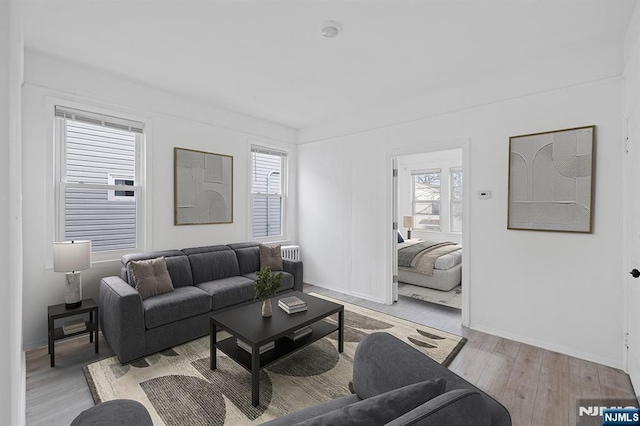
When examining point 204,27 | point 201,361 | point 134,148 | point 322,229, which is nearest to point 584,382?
point 201,361

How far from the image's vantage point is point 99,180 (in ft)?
10.8

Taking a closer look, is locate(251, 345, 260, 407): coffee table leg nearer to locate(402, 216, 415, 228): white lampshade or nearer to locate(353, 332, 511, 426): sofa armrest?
locate(353, 332, 511, 426): sofa armrest

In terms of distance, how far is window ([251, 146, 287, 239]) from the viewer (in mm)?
4840

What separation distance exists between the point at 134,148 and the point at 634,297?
5.01 meters

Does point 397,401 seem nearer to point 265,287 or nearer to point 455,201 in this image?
point 265,287

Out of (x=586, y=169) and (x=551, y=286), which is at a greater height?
(x=586, y=169)

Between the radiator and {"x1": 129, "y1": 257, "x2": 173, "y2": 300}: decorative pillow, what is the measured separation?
2.12 metres

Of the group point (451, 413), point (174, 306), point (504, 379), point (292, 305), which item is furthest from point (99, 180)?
point (504, 379)

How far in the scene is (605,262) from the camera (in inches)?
104

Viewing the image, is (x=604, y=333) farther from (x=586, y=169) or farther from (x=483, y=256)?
(x=586, y=169)

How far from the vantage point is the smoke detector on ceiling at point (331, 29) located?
2.34m

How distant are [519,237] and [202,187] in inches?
152

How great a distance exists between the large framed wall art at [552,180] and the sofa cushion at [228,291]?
298 centimetres

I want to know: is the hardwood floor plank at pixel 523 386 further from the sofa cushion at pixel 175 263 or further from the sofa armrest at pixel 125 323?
the sofa cushion at pixel 175 263
